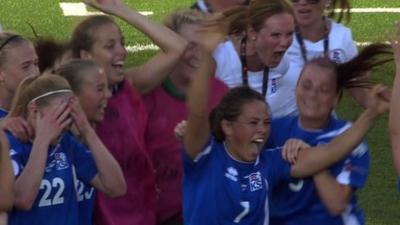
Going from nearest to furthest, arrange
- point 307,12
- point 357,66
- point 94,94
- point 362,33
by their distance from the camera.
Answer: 1. point 94,94
2. point 357,66
3. point 307,12
4. point 362,33

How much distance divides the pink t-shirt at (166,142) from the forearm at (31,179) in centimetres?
89

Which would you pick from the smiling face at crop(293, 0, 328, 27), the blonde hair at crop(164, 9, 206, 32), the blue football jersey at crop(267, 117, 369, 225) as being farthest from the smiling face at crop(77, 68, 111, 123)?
the smiling face at crop(293, 0, 328, 27)

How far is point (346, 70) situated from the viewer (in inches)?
227

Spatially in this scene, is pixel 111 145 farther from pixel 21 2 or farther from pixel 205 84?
pixel 21 2

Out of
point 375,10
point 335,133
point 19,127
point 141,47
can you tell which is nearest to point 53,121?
point 19,127

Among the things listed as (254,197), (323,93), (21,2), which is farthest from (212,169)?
(21,2)

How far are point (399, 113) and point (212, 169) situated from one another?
0.91 meters

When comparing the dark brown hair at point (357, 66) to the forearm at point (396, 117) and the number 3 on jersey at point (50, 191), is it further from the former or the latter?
the number 3 on jersey at point (50, 191)

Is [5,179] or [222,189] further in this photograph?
[222,189]

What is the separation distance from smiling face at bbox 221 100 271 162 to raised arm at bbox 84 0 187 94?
60cm

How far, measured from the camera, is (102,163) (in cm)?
560

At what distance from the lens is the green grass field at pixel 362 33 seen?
355 inches

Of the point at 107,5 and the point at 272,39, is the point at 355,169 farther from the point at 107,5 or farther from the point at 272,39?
the point at 107,5

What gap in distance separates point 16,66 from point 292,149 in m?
1.41
